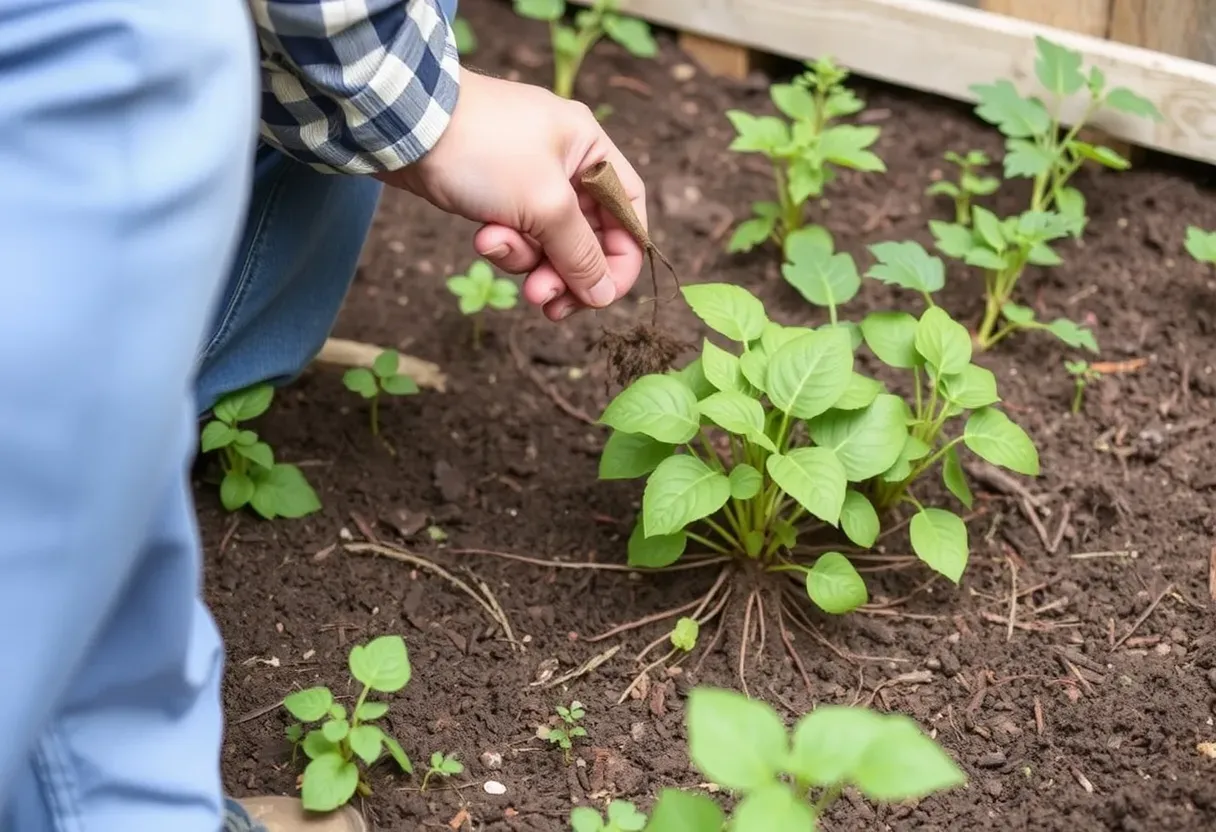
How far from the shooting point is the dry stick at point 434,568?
1.49 metres

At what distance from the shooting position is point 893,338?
1517 millimetres

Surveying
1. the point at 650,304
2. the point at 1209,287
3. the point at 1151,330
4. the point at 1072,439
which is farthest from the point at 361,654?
the point at 1209,287

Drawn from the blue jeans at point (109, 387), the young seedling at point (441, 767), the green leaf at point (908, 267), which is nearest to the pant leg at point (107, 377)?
the blue jeans at point (109, 387)

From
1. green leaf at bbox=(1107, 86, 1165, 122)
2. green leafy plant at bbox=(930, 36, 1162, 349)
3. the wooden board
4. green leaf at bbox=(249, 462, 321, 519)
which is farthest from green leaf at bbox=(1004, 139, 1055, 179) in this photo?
green leaf at bbox=(249, 462, 321, 519)

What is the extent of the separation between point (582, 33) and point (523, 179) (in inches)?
42.1

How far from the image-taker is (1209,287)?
1.86 meters

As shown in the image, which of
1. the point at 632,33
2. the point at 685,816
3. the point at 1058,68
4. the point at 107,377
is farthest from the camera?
the point at 632,33

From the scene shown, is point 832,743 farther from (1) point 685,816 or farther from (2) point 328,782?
(2) point 328,782

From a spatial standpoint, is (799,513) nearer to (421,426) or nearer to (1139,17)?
(421,426)

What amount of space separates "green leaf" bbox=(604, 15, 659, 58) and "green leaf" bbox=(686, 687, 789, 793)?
151cm

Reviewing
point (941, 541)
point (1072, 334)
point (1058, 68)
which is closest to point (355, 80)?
point (941, 541)

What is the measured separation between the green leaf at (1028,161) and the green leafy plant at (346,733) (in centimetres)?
109

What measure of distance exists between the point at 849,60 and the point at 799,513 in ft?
3.49

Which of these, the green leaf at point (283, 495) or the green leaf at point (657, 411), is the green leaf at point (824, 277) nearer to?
the green leaf at point (657, 411)
